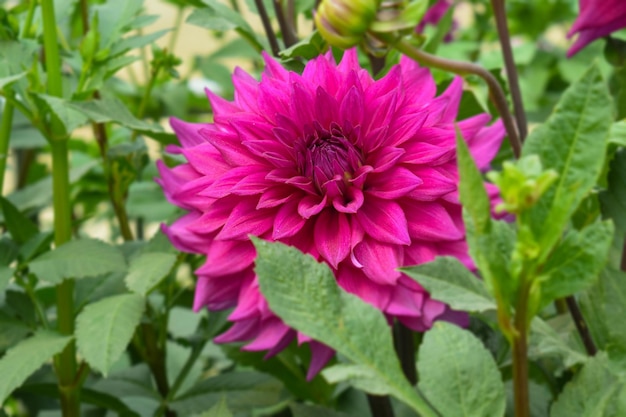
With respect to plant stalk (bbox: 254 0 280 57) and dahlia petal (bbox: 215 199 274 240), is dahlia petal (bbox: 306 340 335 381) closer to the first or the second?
dahlia petal (bbox: 215 199 274 240)

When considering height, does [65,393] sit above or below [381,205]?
below

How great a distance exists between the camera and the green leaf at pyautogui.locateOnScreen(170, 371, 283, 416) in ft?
1.38

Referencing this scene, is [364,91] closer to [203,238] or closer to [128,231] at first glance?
[203,238]

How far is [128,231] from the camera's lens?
52cm

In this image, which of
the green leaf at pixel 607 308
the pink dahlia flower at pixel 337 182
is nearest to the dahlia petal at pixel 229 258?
the pink dahlia flower at pixel 337 182

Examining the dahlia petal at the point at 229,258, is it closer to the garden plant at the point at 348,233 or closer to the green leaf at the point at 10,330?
the garden plant at the point at 348,233

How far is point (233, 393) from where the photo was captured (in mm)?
429

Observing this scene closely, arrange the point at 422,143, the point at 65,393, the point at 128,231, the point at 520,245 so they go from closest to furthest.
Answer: the point at 520,245, the point at 422,143, the point at 65,393, the point at 128,231

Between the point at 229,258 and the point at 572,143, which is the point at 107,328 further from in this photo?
the point at 572,143

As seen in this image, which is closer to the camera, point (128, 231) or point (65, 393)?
point (65, 393)

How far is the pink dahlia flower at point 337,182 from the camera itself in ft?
0.93

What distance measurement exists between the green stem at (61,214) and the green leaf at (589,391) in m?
0.24

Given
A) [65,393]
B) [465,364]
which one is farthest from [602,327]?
[65,393]

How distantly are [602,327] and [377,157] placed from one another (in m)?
0.09
